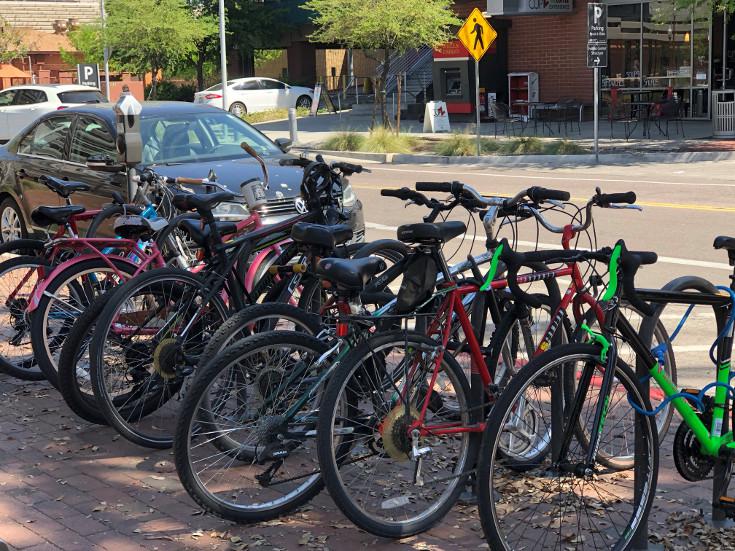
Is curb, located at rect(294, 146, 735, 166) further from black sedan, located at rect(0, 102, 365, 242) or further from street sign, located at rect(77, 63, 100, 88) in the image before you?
street sign, located at rect(77, 63, 100, 88)

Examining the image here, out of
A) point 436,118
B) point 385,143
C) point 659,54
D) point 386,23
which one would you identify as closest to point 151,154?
point 385,143

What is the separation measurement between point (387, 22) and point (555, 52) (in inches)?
306

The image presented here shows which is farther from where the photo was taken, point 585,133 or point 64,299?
point 585,133

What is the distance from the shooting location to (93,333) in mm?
5516

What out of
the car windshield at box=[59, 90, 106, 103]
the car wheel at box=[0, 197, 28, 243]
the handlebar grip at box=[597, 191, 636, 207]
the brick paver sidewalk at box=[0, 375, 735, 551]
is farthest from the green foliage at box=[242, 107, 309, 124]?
the handlebar grip at box=[597, 191, 636, 207]

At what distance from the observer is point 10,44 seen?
1941 inches

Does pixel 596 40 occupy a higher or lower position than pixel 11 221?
higher

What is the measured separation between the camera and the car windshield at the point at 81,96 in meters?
26.5

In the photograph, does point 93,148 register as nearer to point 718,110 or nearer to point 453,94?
point 718,110

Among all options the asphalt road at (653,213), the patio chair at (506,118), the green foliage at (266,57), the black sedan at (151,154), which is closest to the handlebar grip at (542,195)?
the asphalt road at (653,213)

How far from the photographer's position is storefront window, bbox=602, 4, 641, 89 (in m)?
31.0

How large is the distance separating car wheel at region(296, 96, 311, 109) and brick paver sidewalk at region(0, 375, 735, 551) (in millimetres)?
36190

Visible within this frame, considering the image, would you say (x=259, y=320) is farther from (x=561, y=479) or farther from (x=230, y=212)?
(x=230, y=212)

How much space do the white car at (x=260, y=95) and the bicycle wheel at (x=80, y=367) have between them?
108 ft
